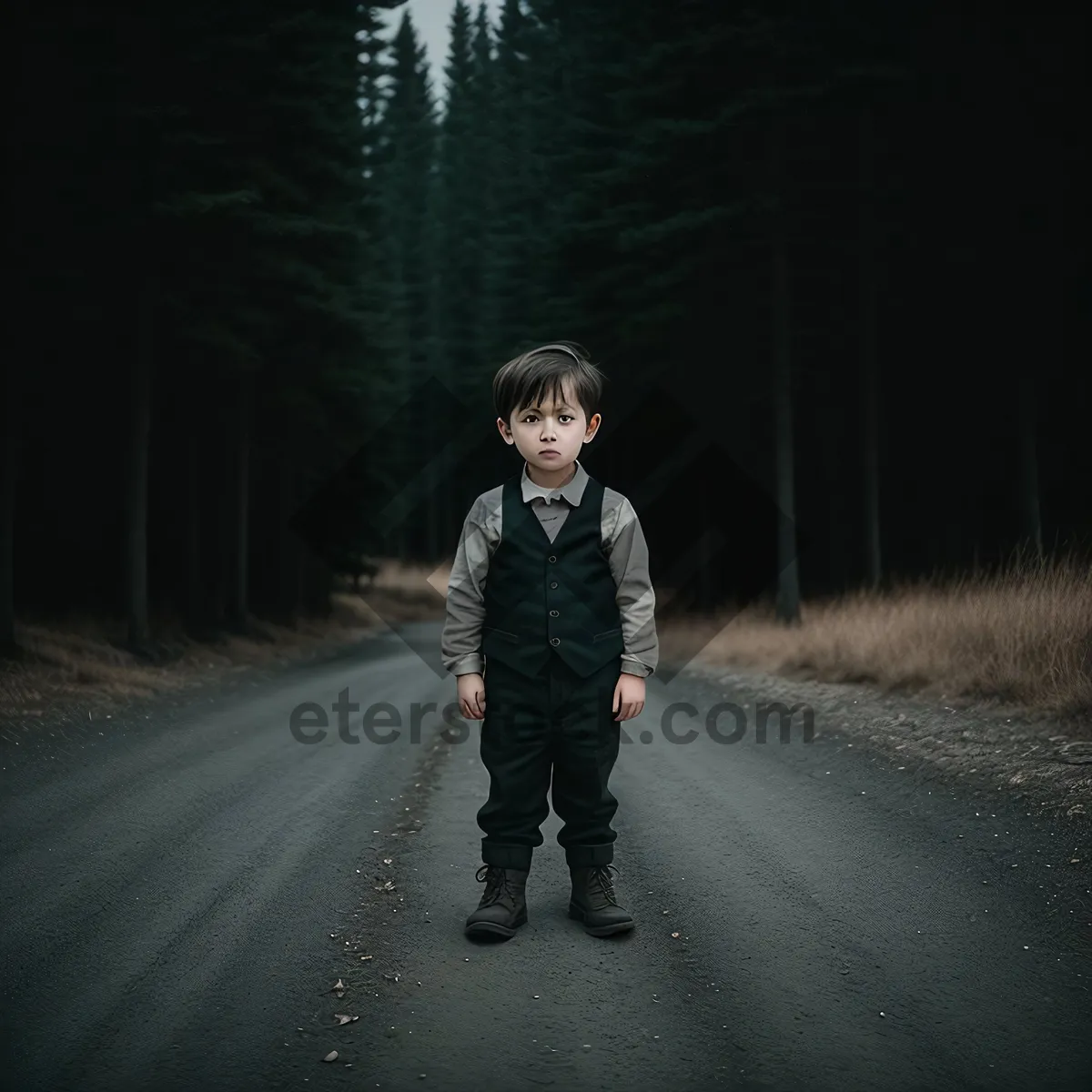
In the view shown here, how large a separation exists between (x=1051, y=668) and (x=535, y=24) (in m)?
34.7

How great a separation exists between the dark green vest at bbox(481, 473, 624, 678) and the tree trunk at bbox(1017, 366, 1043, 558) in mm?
16690

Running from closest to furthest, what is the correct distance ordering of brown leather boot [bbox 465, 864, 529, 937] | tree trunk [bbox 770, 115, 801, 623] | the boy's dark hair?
1. brown leather boot [bbox 465, 864, 529, 937]
2. the boy's dark hair
3. tree trunk [bbox 770, 115, 801, 623]

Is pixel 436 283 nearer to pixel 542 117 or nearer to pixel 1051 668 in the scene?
pixel 542 117

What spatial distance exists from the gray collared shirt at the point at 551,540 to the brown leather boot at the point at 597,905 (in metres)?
0.87

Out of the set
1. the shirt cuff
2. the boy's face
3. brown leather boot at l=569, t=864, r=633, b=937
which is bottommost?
brown leather boot at l=569, t=864, r=633, b=937

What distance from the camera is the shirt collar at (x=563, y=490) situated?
12.8 feet

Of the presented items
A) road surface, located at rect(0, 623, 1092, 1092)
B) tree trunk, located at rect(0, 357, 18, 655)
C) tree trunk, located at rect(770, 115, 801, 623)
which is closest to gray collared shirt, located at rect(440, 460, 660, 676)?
road surface, located at rect(0, 623, 1092, 1092)

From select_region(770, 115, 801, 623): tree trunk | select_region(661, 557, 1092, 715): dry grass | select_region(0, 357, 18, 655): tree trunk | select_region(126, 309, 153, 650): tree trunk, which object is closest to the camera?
select_region(661, 557, 1092, 715): dry grass

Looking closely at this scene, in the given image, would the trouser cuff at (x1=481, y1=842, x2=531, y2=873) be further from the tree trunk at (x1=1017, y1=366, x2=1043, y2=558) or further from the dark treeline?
the tree trunk at (x1=1017, y1=366, x2=1043, y2=558)

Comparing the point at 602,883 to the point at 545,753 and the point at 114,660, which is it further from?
the point at 114,660

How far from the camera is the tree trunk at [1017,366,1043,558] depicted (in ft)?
61.1

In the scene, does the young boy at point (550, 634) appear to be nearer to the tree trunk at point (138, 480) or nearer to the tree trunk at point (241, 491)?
the tree trunk at point (138, 480)

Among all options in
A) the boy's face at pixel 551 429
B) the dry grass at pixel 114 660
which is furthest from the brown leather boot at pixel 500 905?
the dry grass at pixel 114 660

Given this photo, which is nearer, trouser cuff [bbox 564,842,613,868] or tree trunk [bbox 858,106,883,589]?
trouser cuff [bbox 564,842,613,868]
